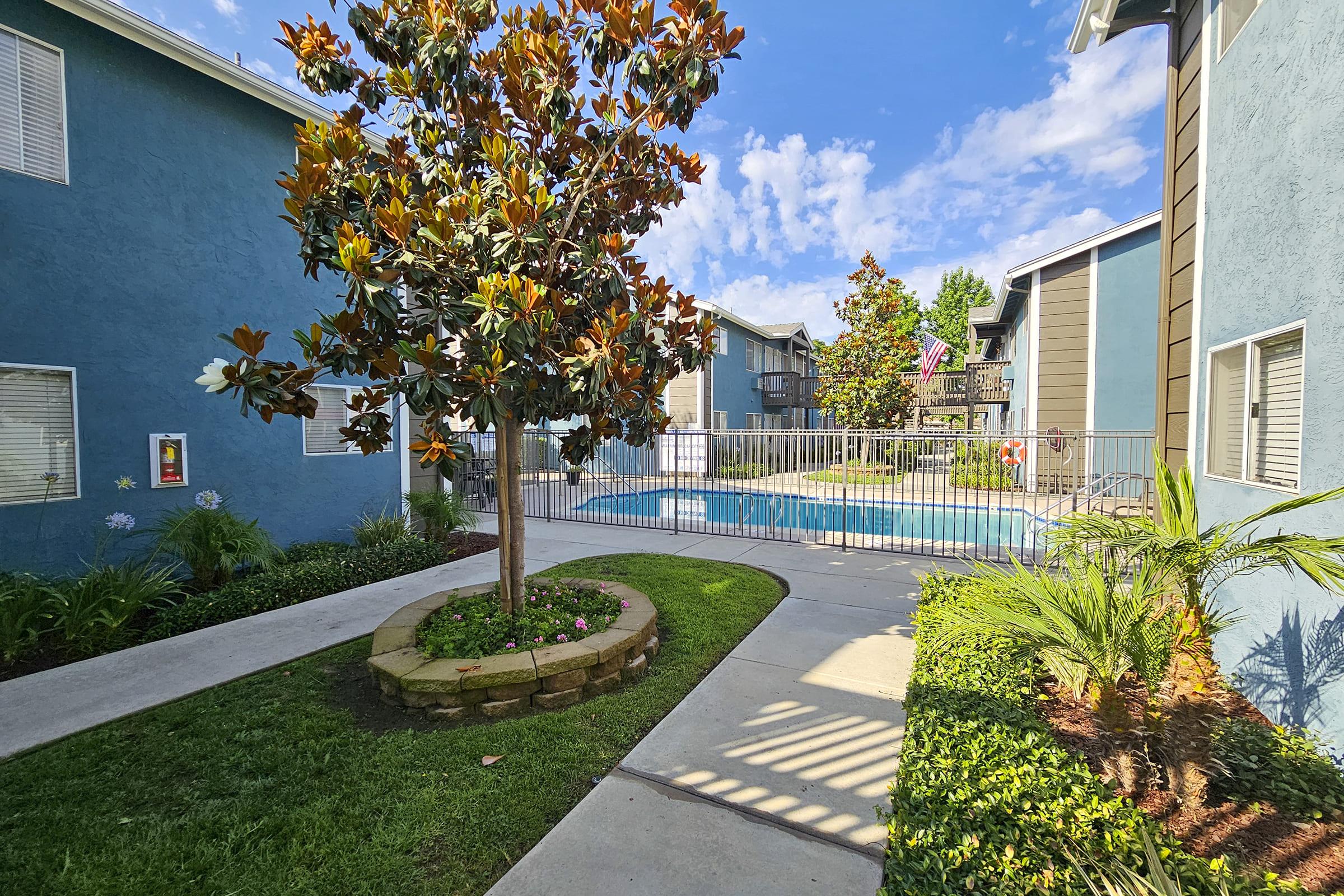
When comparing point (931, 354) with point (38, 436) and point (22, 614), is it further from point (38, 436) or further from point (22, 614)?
point (22, 614)

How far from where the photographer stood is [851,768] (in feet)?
8.95

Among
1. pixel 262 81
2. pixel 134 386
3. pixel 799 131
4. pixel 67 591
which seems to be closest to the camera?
pixel 67 591

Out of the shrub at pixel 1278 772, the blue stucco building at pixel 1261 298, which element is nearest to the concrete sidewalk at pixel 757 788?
the shrub at pixel 1278 772

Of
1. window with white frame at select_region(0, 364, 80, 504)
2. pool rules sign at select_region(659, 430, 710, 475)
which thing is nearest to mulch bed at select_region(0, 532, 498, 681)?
window with white frame at select_region(0, 364, 80, 504)

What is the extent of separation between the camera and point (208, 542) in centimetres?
521

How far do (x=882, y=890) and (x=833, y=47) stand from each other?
13267 millimetres

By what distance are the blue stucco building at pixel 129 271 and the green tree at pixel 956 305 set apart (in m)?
38.3

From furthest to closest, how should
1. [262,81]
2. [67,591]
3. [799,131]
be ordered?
[799,131] < [262,81] < [67,591]

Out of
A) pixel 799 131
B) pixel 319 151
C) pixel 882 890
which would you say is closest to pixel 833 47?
pixel 799 131

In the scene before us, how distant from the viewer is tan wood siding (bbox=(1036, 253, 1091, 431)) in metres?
12.1

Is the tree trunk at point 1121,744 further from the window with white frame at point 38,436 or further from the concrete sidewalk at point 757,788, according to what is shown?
the window with white frame at point 38,436

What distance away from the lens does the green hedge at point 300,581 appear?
15.5 ft

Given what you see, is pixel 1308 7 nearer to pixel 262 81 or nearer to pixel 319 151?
pixel 319 151

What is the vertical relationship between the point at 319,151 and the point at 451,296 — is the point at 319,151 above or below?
above
